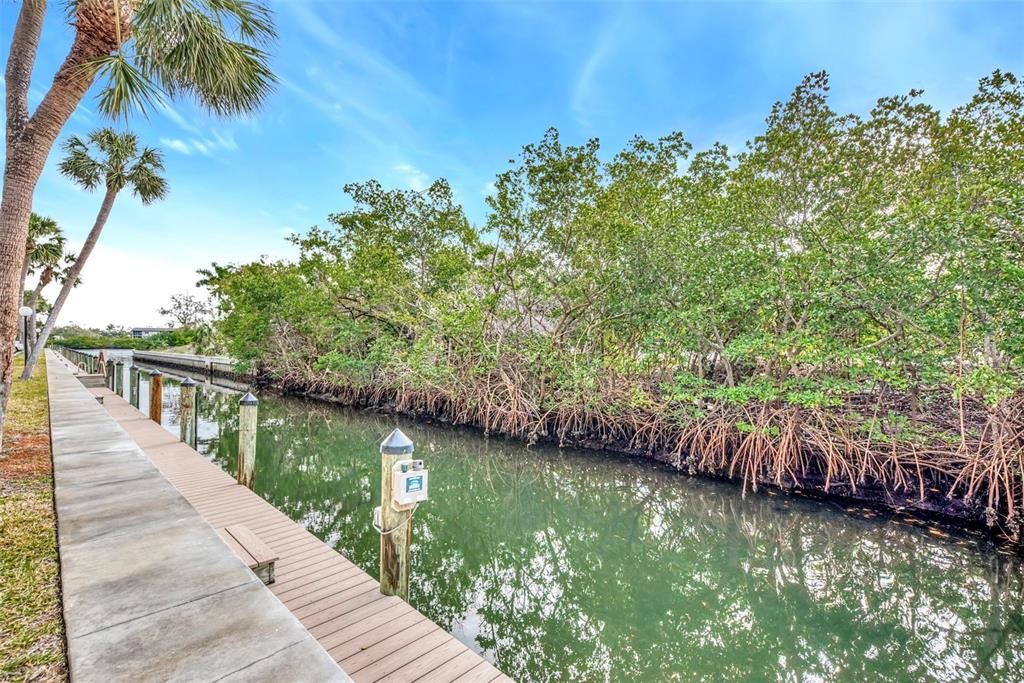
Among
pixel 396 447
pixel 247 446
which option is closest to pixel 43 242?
pixel 247 446

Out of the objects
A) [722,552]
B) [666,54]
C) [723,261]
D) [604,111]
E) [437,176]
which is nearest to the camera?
[722,552]

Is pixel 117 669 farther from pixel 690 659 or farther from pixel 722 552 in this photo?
pixel 722 552

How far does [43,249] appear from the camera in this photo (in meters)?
15.4

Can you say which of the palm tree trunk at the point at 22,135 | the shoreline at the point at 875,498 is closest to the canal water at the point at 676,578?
the shoreline at the point at 875,498

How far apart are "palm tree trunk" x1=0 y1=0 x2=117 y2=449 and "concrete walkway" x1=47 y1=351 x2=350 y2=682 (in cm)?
180

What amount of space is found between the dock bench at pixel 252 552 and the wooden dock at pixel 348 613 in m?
0.12

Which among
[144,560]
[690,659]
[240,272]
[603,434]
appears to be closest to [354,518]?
[144,560]

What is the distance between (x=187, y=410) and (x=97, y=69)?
4.71 m

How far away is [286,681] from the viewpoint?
155cm

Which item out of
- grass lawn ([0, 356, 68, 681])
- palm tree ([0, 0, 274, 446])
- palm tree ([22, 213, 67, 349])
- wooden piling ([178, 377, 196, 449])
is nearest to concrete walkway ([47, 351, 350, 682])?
grass lawn ([0, 356, 68, 681])

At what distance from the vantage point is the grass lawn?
1.75m

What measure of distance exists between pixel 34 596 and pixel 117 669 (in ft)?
3.72

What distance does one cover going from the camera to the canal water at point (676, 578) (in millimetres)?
3082

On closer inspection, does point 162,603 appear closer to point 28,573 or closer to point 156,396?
point 28,573
